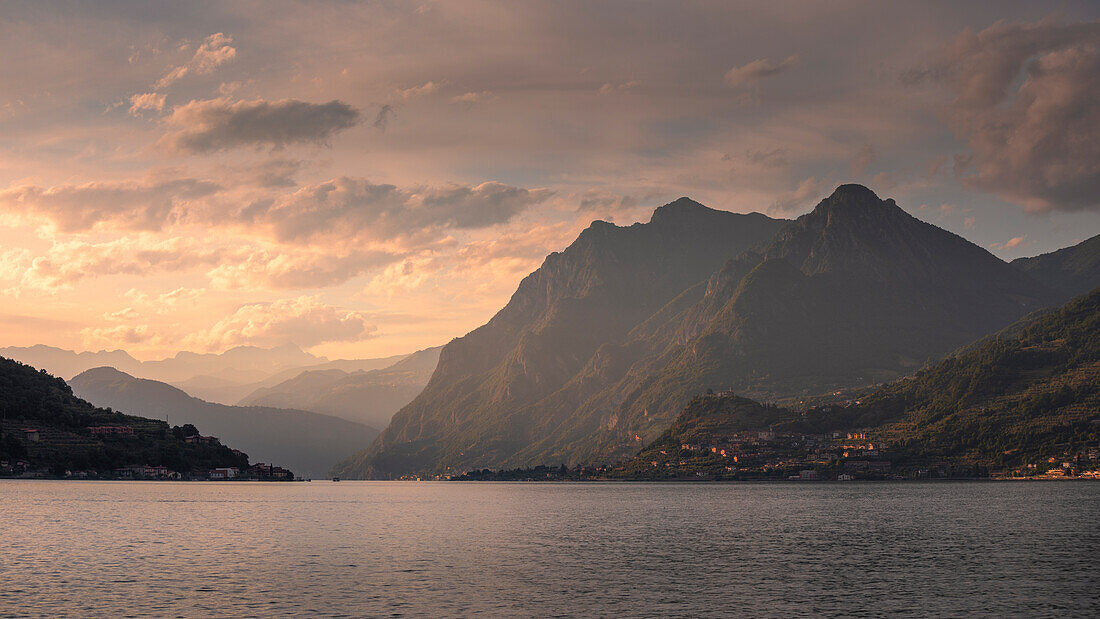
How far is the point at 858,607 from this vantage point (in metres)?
70.8

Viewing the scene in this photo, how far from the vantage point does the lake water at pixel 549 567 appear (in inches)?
2785

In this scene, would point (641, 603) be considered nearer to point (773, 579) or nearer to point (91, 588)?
point (773, 579)

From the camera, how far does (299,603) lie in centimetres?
7106

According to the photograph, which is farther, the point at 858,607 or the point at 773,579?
the point at 773,579

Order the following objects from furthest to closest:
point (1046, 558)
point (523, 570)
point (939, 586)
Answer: point (1046, 558)
point (523, 570)
point (939, 586)

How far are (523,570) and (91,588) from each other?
1586 inches

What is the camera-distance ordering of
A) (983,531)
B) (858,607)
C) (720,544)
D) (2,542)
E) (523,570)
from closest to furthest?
(858,607)
(523,570)
(2,542)
(720,544)
(983,531)

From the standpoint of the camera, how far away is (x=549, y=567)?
96.3 m

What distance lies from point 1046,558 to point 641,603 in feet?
181

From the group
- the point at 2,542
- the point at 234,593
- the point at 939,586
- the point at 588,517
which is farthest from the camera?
the point at 588,517

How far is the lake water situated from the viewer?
7075 cm

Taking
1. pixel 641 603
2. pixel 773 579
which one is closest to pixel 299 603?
pixel 641 603

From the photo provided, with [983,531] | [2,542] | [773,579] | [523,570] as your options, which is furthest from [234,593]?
[983,531]

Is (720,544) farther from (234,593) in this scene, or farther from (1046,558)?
(234,593)
